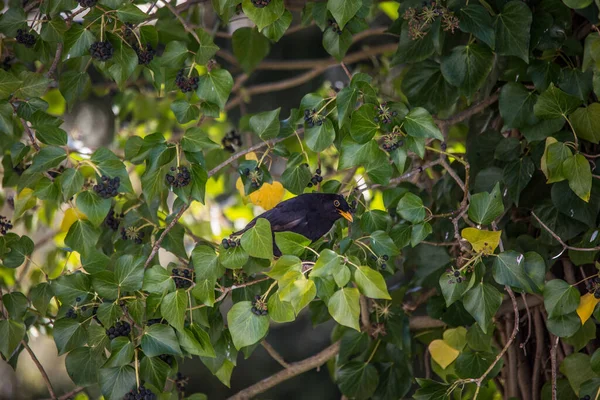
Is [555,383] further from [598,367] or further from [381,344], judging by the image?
[381,344]

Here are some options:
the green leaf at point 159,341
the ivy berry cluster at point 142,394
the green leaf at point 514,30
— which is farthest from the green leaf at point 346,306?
the green leaf at point 514,30

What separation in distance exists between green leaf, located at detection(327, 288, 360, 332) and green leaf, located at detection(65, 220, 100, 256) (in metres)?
0.69

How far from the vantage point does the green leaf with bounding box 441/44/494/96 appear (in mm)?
2111

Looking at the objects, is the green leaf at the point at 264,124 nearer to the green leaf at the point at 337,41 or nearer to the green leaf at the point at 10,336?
the green leaf at the point at 337,41

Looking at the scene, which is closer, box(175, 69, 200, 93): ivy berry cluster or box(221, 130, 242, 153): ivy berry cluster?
box(175, 69, 200, 93): ivy berry cluster

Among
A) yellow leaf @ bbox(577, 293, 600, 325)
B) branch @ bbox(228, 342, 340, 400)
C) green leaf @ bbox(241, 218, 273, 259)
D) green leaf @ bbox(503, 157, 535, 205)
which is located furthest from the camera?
branch @ bbox(228, 342, 340, 400)

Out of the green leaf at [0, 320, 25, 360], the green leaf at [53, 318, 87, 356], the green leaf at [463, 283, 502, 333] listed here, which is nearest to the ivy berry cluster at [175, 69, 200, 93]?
the green leaf at [53, 318, 87, 356]

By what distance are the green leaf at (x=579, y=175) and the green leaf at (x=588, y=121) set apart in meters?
0.14

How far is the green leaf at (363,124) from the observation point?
5.84 feet

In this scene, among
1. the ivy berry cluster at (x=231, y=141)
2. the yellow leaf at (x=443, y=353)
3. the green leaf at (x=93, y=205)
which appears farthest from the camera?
the ivy berry cluster at (x=231, y=141)

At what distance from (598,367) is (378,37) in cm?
260

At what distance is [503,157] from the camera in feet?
7.18

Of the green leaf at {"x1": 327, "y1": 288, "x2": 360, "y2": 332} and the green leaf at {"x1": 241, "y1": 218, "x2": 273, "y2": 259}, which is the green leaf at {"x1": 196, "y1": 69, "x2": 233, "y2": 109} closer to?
the green leaf at {"x1": 241, "y1": 218, "x2": 273, "y2": 259}

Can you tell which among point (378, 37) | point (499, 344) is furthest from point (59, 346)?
point (378, 37)
